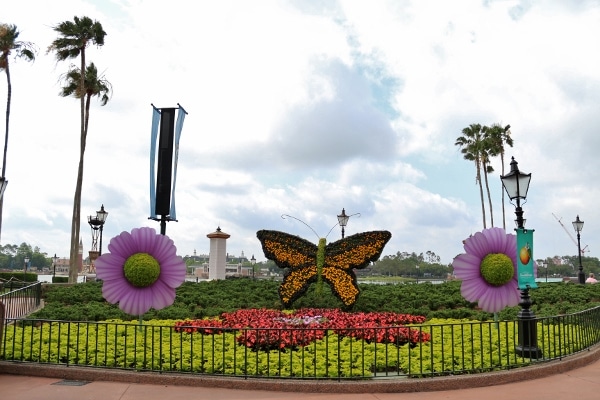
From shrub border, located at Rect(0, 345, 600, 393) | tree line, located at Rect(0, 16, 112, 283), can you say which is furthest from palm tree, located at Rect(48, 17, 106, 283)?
shrub border, located at Rect(0, 345, 600, 393)

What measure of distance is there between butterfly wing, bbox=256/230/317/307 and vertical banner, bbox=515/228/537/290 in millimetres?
7207

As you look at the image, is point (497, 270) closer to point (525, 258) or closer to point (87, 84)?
point (525, 258)

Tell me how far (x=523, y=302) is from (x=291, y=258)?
789 cm

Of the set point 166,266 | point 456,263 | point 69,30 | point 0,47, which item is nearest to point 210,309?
point 166,266

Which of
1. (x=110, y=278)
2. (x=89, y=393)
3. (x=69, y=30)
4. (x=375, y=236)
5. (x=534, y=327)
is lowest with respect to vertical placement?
(x=89, y=393)

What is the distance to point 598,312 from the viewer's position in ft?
38.9

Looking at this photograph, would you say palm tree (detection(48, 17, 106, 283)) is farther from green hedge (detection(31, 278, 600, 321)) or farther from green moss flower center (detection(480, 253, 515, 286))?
green moss flower center (detection(480, 253, 515, 286))

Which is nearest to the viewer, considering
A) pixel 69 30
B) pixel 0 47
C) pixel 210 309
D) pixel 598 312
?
pixel 598 312

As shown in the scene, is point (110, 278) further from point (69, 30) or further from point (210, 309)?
point (69, 30)

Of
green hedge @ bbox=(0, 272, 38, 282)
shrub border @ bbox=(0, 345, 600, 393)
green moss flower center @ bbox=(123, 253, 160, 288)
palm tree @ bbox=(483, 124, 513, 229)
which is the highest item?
palm tree @ bbox=(483, 124, 513, 229)

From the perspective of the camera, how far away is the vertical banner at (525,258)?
32.3 feet

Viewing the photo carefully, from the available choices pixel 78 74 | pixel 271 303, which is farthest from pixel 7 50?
pixel 271 303

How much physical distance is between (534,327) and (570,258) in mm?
138251

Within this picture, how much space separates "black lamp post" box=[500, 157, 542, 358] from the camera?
9094 millimetres
